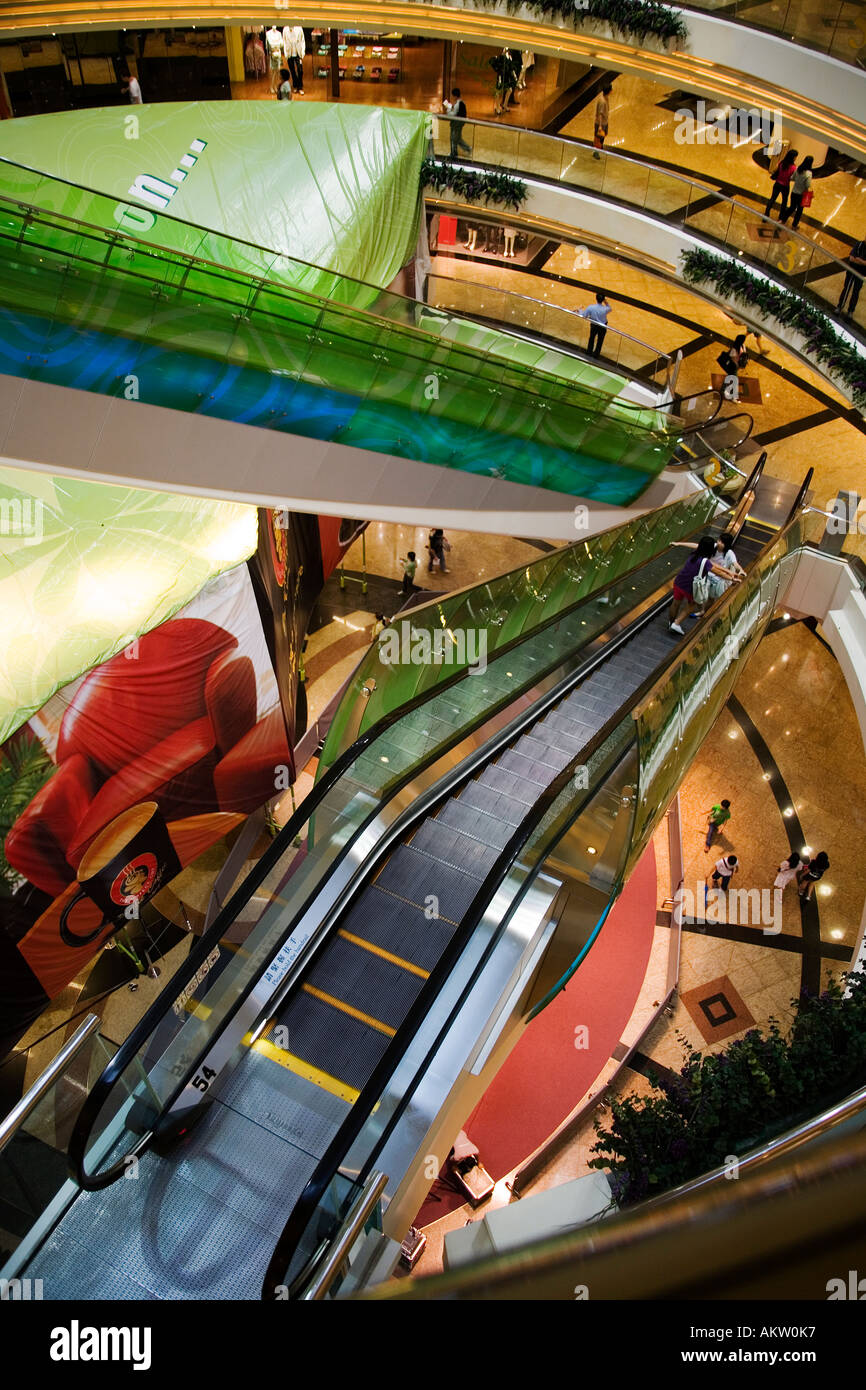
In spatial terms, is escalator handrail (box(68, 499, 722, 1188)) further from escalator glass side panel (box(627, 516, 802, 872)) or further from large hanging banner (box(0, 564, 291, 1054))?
large hanging banner (box(0, 564, 291, 1054))

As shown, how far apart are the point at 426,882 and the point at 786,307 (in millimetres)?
10578

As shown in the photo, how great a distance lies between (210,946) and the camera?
548cm

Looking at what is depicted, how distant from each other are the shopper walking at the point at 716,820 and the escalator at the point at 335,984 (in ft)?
11.3

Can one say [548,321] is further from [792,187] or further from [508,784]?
[508,784]

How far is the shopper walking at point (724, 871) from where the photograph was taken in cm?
1141

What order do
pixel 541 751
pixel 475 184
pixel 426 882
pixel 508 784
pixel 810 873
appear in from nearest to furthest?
pixel 426 882, pixel 508 784, pixel 541 751, pixel 810 873, pixel 475 184

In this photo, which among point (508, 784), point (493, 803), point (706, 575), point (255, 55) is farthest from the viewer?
point (255, 55)

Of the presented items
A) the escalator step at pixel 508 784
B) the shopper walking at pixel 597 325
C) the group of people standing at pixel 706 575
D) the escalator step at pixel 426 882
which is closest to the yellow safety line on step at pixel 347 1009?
the escalator step at pixel 426 882

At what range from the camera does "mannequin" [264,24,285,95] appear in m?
18.7

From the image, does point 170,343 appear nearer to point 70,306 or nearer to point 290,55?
point 70,306

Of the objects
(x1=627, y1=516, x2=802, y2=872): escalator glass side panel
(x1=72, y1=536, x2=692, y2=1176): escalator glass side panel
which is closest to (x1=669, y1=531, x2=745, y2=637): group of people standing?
(x1=627, y1=516, x2=802, y2=872): escalator glass side panel

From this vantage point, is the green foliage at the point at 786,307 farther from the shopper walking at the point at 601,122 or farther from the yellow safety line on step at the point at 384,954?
the yellow safety line on step at the point at 384,954

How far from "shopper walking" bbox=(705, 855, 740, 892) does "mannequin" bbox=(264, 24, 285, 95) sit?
632 inches

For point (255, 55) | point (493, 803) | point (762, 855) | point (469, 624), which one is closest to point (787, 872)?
point (762, 855)
